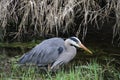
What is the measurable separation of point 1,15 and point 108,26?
2205mm

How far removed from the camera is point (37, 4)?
666 centimetres

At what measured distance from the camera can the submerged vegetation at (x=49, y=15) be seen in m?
6.46

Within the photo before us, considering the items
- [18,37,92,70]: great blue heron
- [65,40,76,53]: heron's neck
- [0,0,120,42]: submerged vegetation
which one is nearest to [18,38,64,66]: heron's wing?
[18,37,92,70]: great blue heron

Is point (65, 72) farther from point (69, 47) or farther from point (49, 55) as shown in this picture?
point (69, 47)

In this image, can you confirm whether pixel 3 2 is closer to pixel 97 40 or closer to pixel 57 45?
pixel 57 45

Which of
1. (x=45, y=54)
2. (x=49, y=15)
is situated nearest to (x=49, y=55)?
(x=45, y=54)

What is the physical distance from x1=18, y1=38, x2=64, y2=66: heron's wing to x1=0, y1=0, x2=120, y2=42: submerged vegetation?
491mm

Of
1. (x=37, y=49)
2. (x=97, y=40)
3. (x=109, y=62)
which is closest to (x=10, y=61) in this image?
(x=37, y=49)

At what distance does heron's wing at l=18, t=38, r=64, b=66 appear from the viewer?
5930 millimetres

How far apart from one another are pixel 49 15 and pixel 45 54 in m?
0.83

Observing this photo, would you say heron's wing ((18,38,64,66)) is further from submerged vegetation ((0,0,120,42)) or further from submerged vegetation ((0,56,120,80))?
submerged vegetation ((0,0,120,42))

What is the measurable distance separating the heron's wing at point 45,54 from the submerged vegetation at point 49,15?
0.49 m

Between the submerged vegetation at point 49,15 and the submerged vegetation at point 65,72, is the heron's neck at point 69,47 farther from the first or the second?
the submerged vegetation at point 49,15

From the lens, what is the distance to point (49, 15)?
650cm
